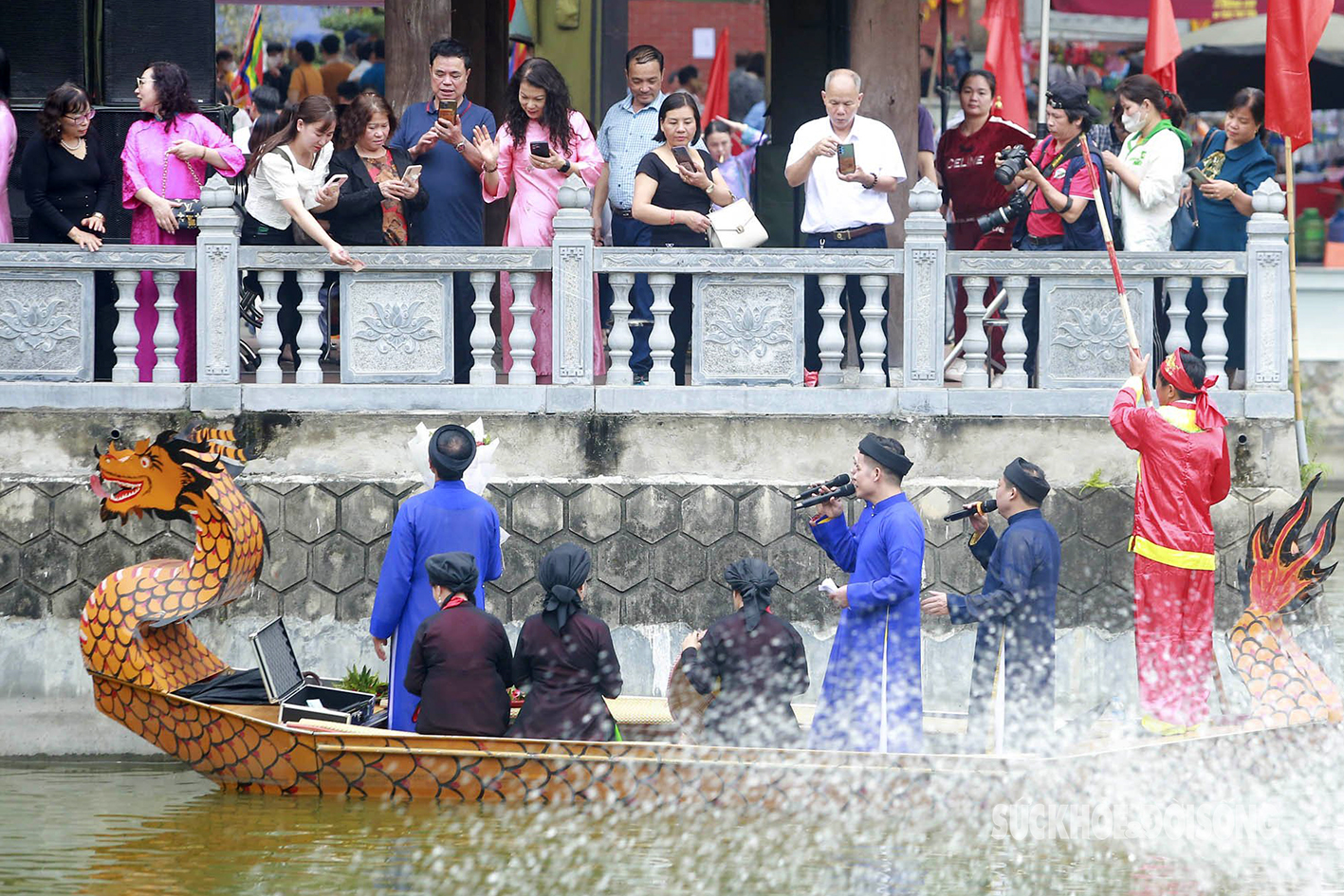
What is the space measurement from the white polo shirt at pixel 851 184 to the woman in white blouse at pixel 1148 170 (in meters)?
1.22

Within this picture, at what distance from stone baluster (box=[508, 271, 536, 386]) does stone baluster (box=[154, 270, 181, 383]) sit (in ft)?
5.91

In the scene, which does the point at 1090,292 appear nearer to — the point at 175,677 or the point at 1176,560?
the point at 1176,560

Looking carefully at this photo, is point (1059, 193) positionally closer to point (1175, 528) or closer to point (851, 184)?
point (851, 184)

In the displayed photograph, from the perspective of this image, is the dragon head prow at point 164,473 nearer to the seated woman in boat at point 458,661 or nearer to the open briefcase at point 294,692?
the open briefcase at point 294,692

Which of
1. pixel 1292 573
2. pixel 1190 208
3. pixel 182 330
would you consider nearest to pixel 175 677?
pixel 182 330

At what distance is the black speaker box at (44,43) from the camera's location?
10.8m

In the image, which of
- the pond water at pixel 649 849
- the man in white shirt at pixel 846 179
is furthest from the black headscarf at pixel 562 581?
the man in white shirt at pixel 846 179

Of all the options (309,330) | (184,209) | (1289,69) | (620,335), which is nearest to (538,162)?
(620,335)

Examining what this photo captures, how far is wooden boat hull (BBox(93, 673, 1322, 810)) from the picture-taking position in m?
7.98

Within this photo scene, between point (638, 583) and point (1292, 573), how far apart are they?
10.9 ft

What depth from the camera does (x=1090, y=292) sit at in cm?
972

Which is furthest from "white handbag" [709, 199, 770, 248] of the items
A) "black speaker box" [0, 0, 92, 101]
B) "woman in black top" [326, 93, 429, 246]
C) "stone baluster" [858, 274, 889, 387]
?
"black speaker box" [0, 0, 92, 101]

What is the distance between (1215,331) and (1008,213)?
1411 mm

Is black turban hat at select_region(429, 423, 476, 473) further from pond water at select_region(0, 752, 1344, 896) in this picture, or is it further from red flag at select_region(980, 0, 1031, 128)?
red flag at select_region(980, 0, 1031, 128)
